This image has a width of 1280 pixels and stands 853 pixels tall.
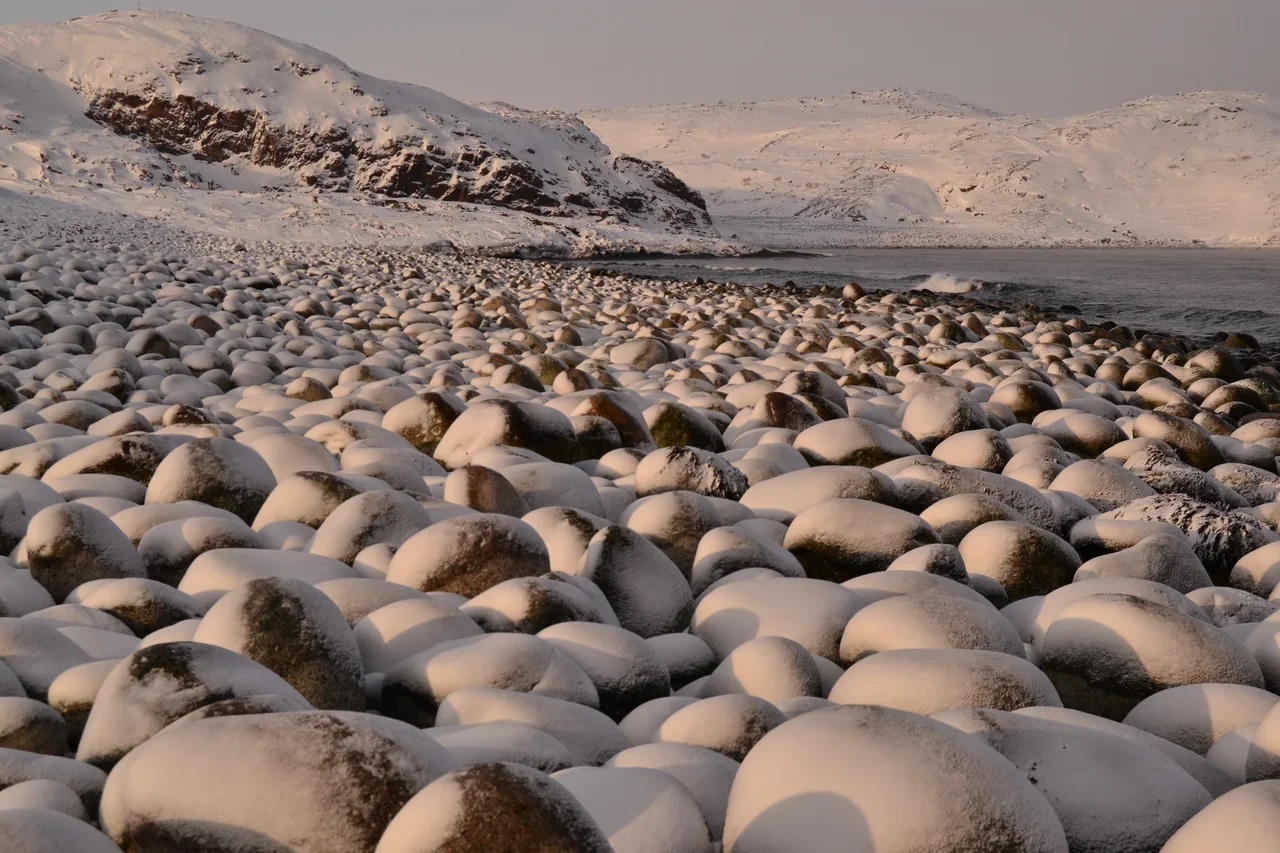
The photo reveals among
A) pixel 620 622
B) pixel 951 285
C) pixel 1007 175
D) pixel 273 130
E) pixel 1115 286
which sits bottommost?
pixel 620 622

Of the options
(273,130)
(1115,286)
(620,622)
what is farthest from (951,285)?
(273,130)

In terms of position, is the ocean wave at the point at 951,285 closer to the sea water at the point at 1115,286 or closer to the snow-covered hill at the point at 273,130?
the sea water at the point at 1115,286

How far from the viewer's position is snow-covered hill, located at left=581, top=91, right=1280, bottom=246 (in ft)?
195

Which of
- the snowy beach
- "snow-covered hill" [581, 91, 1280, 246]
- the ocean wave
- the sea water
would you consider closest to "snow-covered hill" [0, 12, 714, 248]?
the sea water

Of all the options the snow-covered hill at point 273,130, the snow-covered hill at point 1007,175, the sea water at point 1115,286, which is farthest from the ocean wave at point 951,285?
the snow-covered hill at point 1007,175

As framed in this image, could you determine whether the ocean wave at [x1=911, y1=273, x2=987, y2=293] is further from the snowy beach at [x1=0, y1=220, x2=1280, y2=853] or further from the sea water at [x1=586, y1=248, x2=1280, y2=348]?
the snowy beach at [x1=0, y1=220, x2=1280, y2=853]

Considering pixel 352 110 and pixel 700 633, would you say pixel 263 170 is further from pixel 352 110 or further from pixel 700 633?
pixel 700 633

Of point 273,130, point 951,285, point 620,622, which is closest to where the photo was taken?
point 620,622

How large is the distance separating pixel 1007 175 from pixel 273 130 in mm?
57161

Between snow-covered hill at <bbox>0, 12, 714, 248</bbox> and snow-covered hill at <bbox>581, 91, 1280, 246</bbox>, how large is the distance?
58.7 feet

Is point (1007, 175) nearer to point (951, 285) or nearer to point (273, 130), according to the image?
point (273, 130)

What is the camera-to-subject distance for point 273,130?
106ft

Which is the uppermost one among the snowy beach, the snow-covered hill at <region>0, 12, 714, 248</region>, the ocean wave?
the snow-covered hill at <region>0, 12, 714, 248</region>

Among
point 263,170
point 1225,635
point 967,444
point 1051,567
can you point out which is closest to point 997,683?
point 1225,635
